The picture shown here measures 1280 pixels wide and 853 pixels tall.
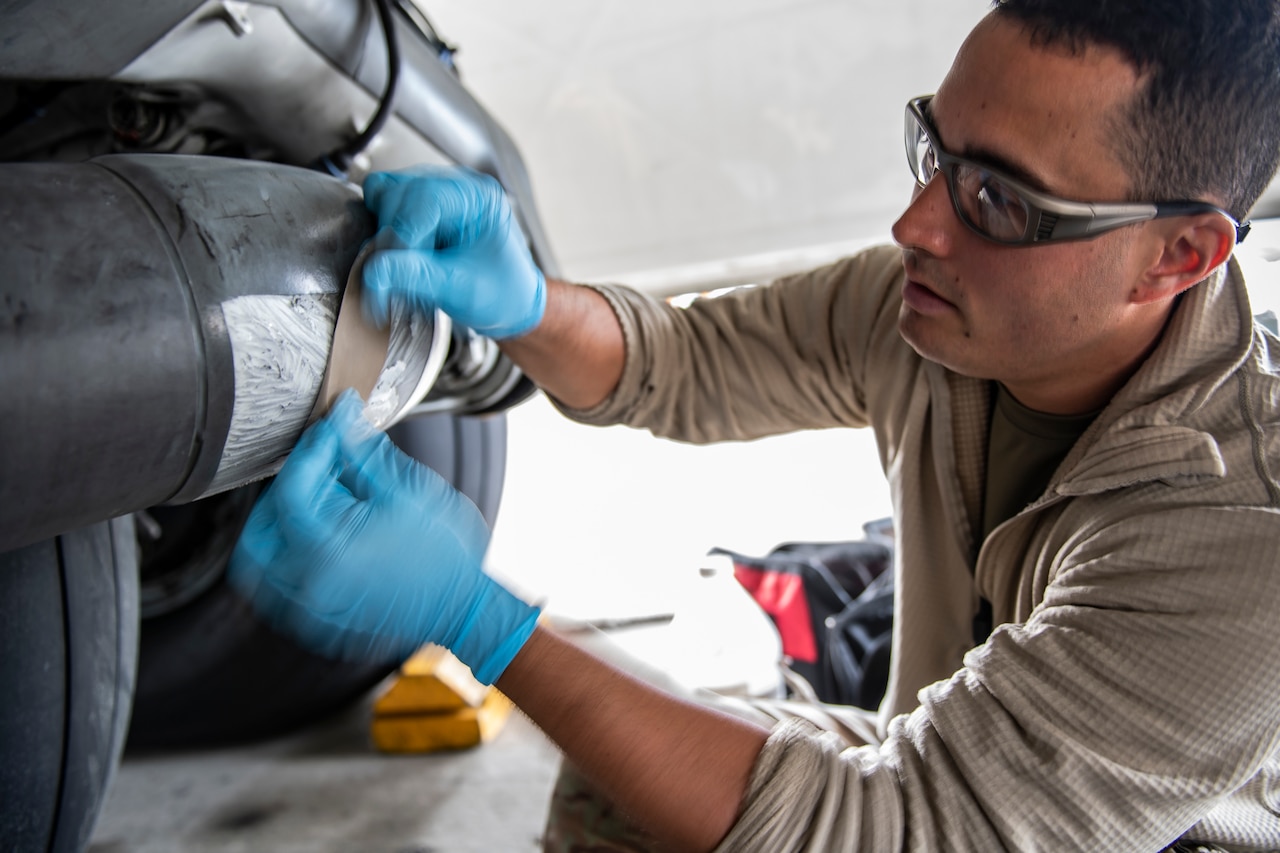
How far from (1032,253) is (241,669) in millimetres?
1149

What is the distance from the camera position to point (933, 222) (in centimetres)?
70

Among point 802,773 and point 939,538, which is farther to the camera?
point 939,538

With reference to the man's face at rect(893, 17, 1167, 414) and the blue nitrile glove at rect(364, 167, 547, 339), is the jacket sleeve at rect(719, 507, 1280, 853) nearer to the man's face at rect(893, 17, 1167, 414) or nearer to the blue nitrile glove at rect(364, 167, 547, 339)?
the man's face at rect(893, 17, 1167, 414)

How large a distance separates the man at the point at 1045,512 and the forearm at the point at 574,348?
84mm

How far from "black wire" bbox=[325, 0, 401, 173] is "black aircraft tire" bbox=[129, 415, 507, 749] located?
57 centimetres

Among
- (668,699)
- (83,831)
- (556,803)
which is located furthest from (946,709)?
(83,831)

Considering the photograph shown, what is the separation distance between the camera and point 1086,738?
0.56 m

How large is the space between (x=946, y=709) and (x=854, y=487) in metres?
1.85

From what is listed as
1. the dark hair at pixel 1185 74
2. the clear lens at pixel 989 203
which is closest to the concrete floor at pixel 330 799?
the clear lens at pixel 989 203

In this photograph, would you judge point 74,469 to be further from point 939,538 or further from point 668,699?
point 939,538

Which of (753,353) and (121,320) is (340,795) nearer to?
(753,353)

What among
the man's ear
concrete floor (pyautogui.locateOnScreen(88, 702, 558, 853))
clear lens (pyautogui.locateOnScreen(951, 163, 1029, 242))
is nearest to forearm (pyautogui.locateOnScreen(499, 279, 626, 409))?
clear lens (pyautogui.locateOnScreen(951, 163, 1029, 242))

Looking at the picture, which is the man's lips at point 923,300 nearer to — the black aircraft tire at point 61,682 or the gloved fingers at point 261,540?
the gloved fingers at point 261,540

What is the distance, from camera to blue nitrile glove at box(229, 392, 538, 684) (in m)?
0.54
